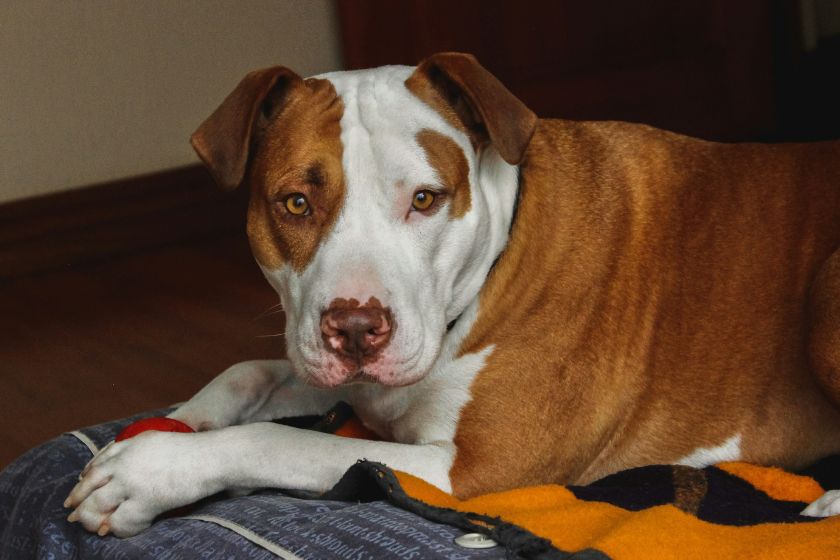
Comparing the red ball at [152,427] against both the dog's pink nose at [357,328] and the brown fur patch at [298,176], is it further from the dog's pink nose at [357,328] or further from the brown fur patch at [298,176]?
the dog's pink nose at [357,328]

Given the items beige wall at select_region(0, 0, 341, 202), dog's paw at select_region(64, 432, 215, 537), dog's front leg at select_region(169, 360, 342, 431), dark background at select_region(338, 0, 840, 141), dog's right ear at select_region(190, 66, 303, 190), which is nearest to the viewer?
dog's paw at select_region(64, 432, 215, 537)

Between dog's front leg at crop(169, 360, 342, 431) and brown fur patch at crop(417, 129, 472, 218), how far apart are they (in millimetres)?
760

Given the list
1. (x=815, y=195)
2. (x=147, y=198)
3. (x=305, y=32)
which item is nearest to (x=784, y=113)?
(x=305, y=32)

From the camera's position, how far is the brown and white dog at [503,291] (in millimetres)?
2377

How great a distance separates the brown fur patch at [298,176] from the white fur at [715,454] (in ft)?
3.23

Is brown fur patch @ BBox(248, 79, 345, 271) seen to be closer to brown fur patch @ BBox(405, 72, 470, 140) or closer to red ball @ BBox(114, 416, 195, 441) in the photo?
brown fur patch @ BBox(405, 72, 470, 140)

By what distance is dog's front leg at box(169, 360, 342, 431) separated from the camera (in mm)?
2877

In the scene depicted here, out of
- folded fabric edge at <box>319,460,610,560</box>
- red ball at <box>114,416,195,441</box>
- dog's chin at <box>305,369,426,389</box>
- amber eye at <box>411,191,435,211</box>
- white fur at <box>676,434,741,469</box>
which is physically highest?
amber eye at <box>411,191,435,211</box>

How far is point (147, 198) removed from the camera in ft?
19.0

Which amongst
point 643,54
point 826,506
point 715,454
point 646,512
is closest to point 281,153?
point 646,512

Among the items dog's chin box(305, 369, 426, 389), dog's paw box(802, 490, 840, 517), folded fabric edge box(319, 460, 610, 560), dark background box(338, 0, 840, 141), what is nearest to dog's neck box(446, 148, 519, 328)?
dog's chin box(305, 369, 426, 389)

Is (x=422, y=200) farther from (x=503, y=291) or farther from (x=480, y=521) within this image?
(x=480, y=521)

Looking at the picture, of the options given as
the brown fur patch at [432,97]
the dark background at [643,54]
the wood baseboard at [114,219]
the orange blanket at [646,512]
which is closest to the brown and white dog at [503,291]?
the brown fur patch at [432,97]

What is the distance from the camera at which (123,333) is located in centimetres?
480
